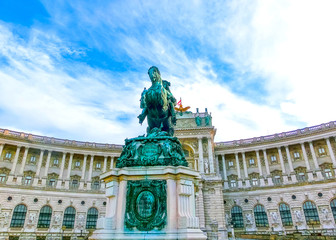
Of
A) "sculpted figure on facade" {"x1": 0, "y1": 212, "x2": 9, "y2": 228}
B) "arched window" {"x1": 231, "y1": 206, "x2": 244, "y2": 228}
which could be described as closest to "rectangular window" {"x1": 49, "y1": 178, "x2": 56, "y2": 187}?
"sculpted figure on facade" {"x1": 0, "y1": 212, "x2": 9, "y2": 228}

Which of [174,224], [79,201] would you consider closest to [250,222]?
[79,201]

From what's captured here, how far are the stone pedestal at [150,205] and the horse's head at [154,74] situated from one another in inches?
177

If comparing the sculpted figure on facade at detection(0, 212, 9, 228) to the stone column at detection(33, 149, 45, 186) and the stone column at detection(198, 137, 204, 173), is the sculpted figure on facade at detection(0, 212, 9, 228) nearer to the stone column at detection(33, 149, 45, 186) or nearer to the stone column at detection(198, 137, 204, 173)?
the stone column at detection(33, 149, 45, 186)

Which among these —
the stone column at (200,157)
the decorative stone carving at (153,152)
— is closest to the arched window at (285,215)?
the stone column at (200,157)

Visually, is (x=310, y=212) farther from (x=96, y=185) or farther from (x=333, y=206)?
(x=96, y=185)

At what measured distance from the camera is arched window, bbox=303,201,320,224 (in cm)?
3909

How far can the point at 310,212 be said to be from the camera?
4009 cm

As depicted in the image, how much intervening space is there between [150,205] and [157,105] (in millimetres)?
4425

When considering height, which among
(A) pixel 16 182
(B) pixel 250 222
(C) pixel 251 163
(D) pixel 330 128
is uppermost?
(D) pixel 330 128

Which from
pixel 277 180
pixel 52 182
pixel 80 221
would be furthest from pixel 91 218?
pixel 277 180

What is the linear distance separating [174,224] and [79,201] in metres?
44.9

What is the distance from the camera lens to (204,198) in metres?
43.2

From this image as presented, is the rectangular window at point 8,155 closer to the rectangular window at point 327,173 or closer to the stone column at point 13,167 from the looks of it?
the stone column at point 13,167

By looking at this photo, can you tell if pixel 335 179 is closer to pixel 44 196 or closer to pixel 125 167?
pixel 125 167
